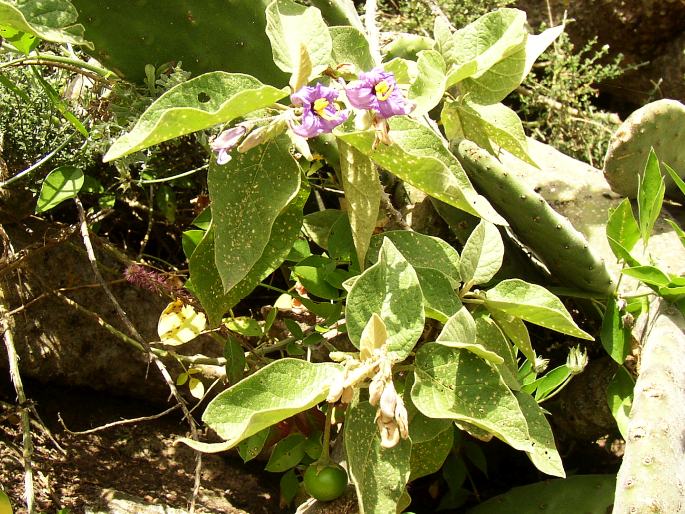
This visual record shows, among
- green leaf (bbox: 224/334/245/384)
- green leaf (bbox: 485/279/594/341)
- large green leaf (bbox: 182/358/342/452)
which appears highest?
large green leaf (bbox: 182/358/342/452)

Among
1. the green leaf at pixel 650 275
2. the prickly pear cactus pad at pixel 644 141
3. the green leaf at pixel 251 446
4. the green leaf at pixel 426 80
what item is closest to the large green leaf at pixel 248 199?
the green leaf at pixel 426 80

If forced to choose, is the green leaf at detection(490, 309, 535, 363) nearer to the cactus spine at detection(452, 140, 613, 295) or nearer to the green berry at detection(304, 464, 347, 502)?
the cactus spine at detection(452, 140, 613, 295)

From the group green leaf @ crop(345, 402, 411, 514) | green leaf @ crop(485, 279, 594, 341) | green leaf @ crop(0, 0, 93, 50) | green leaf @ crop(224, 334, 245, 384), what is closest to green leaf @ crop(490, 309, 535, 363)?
green leaf @ crop(485, 279, 594, 341)

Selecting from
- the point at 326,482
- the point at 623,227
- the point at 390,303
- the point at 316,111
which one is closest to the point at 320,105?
the point at 316,111

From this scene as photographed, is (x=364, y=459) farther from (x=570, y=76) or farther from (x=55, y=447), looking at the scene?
(x=570, y=76)

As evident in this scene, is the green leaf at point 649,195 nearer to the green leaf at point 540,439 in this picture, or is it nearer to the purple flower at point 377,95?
the green leaf at point 540,439

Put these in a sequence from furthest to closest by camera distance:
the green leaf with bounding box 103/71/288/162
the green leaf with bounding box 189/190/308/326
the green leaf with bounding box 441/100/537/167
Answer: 1. the green leaf with bounding box 441/100/537/167
2. the green leaf with bounding box 189/190/308/326
3. the green leaf with bounding box 103/71/288/162

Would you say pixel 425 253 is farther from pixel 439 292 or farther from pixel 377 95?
pixel 377 95
